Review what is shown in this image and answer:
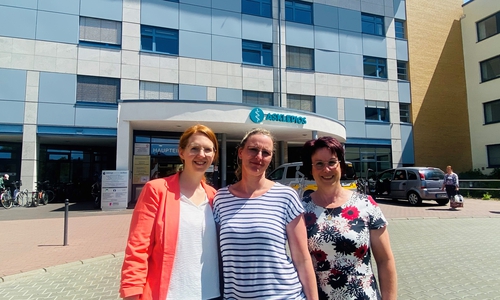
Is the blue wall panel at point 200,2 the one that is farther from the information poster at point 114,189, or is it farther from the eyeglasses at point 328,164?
the eyeglasses at point 328,164

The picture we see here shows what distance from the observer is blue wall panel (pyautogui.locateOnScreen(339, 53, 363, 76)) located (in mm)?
23828

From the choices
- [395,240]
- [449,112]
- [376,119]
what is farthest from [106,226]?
[449,112]

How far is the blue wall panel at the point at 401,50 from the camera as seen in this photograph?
25281 mm

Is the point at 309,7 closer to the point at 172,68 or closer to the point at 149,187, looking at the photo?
the point at 172,68

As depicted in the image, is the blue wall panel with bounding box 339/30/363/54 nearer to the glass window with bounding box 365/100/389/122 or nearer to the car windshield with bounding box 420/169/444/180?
the glass window with bounding box 365/100/389/122

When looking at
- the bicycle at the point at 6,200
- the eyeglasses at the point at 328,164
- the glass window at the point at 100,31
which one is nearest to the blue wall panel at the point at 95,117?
the glass window at the point at 100,31

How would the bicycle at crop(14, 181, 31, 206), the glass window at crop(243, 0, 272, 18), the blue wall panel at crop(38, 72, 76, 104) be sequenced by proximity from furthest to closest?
1. the glass window at crop(243, 0, 272, 18)
2. the blue wall panel at crop(38, 72, 76, 104)
3. the bicycle at crop(14, 181, 31, 206)

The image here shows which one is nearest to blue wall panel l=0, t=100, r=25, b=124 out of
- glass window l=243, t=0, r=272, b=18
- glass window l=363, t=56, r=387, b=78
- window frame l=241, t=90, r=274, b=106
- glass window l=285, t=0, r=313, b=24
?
window frame l=241, t=90, r=274, b=106

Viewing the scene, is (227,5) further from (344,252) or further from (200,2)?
(344,252)

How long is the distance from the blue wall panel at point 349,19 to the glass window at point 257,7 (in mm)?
5847

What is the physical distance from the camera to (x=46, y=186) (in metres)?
17.7

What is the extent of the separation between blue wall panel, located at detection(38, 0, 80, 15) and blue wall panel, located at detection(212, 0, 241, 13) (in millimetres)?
8216

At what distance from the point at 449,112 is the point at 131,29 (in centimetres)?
2532

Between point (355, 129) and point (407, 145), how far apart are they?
15.5ft
